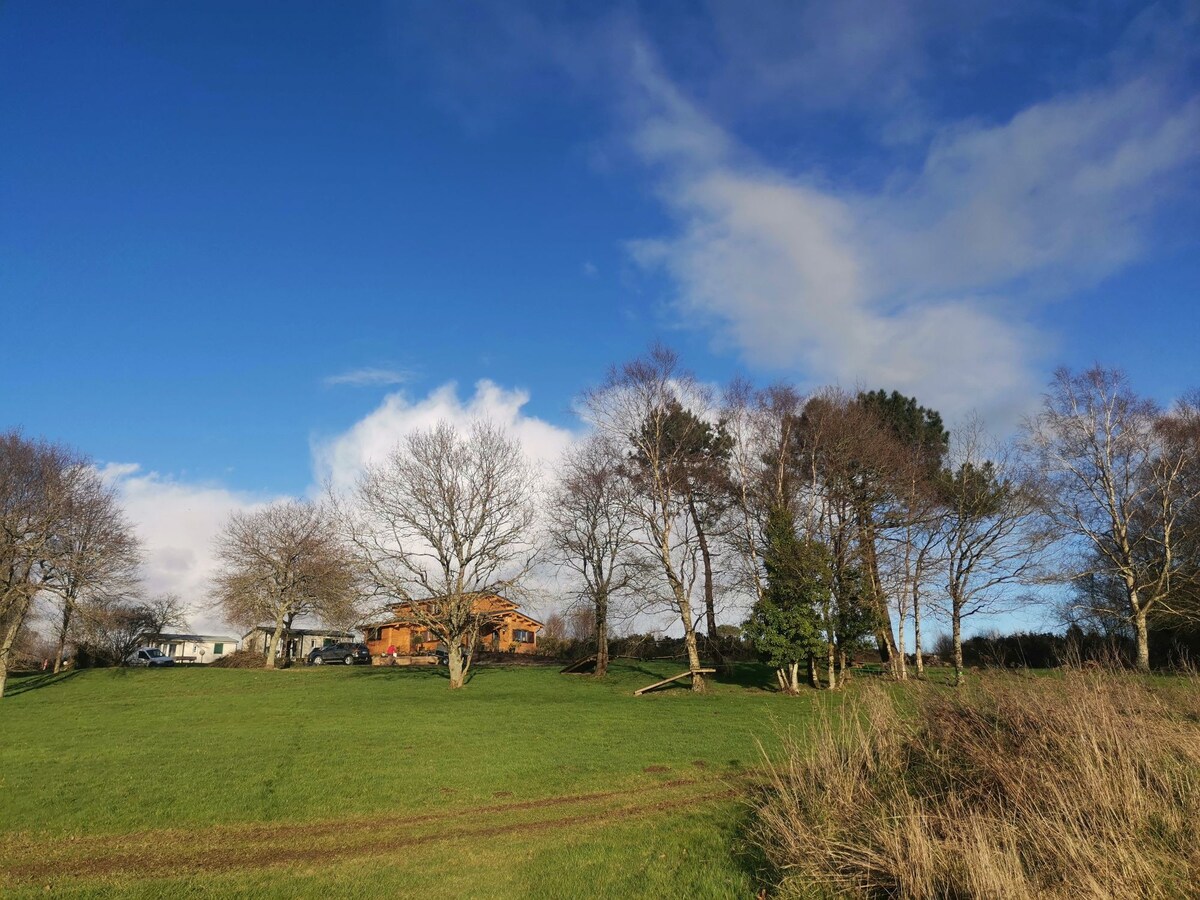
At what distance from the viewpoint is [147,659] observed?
59.1 metres

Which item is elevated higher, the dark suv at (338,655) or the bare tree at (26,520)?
the bare tree at (26,520)

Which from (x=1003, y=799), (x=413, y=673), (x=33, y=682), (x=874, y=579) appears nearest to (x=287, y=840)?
(x=1003, y=799)

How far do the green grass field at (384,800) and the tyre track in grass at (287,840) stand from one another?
0.05 metres

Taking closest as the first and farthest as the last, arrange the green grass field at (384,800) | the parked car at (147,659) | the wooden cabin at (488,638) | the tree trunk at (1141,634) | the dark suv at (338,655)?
the green grass field at (384,800)
the tree trunk at (1141,634)
the wooden cabin at (488,638)
the parked car at (147,659)
the dark suv at (338,655)

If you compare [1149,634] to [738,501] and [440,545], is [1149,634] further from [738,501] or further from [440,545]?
[440,545]

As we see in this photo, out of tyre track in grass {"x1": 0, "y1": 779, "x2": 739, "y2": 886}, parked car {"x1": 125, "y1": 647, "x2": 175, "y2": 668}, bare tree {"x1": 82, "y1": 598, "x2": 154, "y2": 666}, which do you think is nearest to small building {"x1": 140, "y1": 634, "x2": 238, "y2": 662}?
parked car {"x1": 125, "y1": 647, "x2": 175, "y2": 668}

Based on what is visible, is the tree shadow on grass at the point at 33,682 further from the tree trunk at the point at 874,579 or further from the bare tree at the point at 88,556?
the tree trunk at the point at 874,579

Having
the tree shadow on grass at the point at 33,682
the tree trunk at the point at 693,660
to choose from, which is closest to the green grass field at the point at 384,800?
the tree trunk at the point at 693,660

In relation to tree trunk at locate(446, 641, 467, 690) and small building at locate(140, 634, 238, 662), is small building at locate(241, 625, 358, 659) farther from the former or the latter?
tree trunk at locate(446, 641, 467, 690)

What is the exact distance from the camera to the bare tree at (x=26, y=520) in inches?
1275

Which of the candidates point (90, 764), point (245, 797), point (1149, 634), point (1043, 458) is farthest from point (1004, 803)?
point (1149, 634)

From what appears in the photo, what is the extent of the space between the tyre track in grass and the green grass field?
0.15ft

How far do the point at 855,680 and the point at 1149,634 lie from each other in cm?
1689

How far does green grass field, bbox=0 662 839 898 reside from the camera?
8.27 meters
